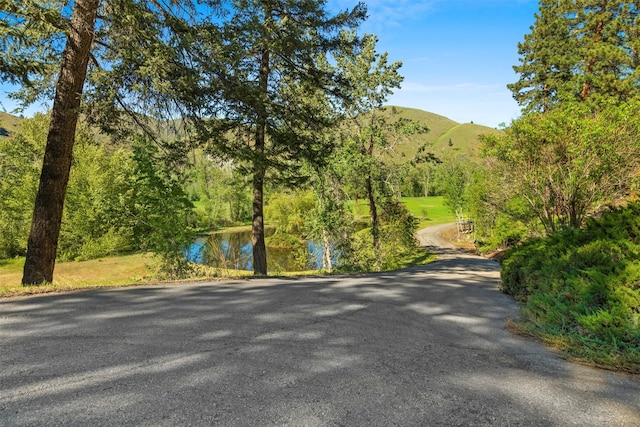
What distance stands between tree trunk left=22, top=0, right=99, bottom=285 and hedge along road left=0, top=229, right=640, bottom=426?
2150 mm

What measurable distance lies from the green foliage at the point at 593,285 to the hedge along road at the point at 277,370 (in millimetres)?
559

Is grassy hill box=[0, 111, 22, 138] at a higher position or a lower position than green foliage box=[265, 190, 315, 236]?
higher

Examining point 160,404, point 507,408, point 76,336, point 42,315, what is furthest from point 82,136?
point 507,408

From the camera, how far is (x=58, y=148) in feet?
21.2

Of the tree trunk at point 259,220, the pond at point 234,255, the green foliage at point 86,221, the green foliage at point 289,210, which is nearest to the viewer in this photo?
the pond at point 234,255

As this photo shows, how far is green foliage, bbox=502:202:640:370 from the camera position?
3500 mm

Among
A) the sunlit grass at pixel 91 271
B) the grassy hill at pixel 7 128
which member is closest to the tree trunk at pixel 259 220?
the sunlit grass at pixel 91 271

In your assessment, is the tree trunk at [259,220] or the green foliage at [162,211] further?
the tree trunk at [259,220]

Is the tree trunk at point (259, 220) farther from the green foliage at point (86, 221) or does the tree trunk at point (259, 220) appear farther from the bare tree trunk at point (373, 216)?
the green foliage at point (86, 221)

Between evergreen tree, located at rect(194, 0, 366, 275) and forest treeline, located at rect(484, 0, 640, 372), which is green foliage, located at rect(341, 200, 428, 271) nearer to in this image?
forest treeline, located at rect(484, 0, 640, 372)

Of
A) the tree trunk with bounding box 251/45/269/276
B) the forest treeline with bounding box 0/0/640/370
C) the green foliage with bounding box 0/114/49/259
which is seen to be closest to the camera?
the forest treeline with bounding box 0/0/640/370

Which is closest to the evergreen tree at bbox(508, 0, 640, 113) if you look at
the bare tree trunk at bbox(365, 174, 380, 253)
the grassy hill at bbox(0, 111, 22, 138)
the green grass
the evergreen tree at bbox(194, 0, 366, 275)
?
the bare tree trunk at bbox(365, 174, 380, 253)

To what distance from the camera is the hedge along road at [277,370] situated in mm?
2049

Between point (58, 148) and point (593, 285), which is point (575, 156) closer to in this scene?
point (593, 285)
